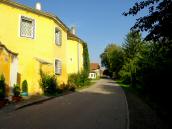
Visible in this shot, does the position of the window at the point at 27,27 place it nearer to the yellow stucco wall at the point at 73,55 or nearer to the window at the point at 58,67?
the window at the point at 58,67

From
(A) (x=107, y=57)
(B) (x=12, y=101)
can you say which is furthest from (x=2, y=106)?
(A) (x=107, y=57)

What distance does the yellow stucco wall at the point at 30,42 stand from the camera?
21625 millimetres

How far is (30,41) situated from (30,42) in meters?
0.08

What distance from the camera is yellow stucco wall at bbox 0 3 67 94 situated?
70.9 ft

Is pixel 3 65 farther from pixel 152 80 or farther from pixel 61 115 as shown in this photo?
pixel 152 80

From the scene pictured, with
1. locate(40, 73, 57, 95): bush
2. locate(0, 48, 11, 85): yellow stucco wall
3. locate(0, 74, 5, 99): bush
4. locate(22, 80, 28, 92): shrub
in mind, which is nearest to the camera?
locate(0, 74, 5, 99): bush

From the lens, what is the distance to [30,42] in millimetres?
23672

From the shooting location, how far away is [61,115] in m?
13.9

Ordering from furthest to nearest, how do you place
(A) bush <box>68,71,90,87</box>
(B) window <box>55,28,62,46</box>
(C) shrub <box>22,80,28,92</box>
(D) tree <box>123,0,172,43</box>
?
(A) bush <box>68,71,90,87</box>
(B) window <box>55,28,62,46</box>
(C) shrub <box>22,80,28,92</box>
(D) tree <box>123,0,172,43</box>

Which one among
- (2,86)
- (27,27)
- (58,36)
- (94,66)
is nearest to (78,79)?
(58,36)

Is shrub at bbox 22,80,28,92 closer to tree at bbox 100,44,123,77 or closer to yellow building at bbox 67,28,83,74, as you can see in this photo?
yellow building at bbox 67,28,83,74

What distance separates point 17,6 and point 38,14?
8.39ft

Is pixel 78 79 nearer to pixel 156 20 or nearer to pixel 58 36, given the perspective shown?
pixel 58 36

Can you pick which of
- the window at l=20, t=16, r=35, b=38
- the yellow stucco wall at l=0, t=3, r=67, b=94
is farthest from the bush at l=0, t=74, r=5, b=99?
the window at l=20, t=16, r=35, b=38
